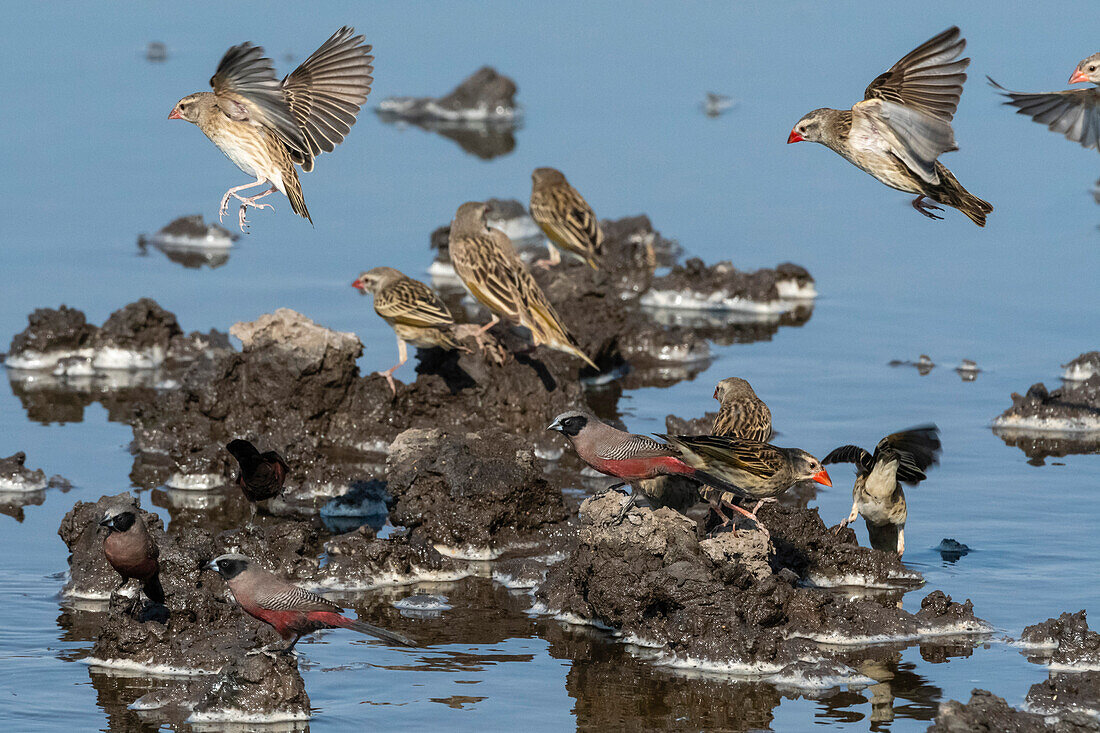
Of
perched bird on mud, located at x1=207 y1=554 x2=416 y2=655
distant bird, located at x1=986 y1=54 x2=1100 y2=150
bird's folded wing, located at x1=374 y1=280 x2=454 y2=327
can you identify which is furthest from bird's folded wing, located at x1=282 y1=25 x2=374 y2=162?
distant bird, located at x1=986 y1=54 x2=1100 y2=150

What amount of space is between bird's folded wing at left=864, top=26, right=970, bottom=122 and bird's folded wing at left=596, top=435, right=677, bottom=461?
2.63 meters

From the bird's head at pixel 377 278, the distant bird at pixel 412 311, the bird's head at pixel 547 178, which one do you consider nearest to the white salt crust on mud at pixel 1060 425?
the distant bird at pixel 412 311

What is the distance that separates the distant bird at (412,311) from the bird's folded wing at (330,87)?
4273mm

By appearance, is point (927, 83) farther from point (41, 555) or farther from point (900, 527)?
point (41, 555)

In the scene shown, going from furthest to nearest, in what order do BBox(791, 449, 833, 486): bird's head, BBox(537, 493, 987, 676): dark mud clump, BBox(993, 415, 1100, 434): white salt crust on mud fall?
BBox(993, 415, 1100, 434): white salt crust on mud < BBox(791, 449, 833, 486): bird's head < BBox(537, 493, 987, 676): dark mud clump

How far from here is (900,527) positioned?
11.8 m

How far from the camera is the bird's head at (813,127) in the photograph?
9.40 m

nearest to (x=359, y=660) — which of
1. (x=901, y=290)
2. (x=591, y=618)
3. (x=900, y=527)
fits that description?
(x=591, y=618)

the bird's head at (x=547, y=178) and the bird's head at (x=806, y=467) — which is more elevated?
the bird's head at (x=547, y=178)

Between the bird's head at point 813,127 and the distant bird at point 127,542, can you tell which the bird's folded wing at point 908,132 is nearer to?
the bird's head at point 813,127

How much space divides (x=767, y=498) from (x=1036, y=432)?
218 inches

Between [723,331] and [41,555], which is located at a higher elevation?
[723,331]

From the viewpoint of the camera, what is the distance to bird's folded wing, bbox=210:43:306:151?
925 cm

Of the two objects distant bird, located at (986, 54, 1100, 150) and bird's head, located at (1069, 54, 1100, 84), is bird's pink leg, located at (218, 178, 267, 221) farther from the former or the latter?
bird's head, located at (1069, 54, 1100, 84)
